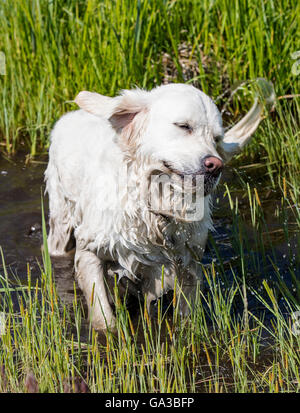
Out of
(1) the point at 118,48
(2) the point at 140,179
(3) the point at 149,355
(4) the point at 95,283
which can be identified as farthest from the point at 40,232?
(3) the point at 149,355

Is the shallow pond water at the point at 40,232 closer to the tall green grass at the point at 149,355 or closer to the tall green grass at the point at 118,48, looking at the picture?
the tall green grass at the point at 118,48

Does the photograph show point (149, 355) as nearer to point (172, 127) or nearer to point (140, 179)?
point (140, 179)

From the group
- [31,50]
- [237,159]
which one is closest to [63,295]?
[237,159]

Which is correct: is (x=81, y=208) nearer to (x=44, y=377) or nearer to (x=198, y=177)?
(x=198, y=177)

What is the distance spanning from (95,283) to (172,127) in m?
1.02

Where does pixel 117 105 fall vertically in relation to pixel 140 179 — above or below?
above

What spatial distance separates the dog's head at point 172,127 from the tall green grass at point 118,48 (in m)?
2.10

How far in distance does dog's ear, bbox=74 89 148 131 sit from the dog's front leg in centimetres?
75

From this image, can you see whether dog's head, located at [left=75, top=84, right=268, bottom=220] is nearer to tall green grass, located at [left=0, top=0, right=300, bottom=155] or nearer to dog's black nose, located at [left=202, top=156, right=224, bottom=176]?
dog's black nose, located at [left=202, top=156, right=224, bottom=176]

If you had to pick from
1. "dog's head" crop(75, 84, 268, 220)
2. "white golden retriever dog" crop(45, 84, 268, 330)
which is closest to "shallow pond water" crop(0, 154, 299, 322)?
"white golden retriever dog" crop(45, 84, 268, 330)

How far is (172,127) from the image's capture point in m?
3.37

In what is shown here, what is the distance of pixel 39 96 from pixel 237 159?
171cm

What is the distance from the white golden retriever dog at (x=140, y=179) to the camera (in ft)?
11.0

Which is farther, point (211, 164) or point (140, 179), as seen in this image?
point (140, 179)
